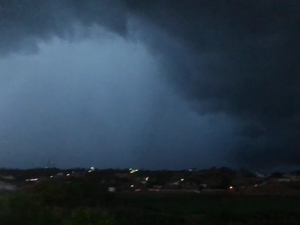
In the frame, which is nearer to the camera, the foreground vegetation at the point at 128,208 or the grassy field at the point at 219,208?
the foreground vegetation at the point at 128,208

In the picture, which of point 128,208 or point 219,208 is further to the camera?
point 219,208

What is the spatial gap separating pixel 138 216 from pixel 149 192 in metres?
30.7

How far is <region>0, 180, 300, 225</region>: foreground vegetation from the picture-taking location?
158ft

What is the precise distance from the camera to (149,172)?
6132 inches

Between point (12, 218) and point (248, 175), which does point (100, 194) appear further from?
point (248, 175)

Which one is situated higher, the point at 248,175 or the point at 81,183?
the point at 248,175

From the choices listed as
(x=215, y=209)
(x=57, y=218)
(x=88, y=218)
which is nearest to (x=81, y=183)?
(x=215, y=209)

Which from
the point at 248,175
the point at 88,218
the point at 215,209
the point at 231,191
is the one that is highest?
the point at 248,175

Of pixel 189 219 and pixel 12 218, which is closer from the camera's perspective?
pixel 12 218

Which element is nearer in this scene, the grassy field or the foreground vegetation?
the foreground vegetation

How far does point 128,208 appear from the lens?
237ft

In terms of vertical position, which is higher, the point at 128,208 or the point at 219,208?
the point at 219,208

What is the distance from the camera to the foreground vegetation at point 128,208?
48031mm

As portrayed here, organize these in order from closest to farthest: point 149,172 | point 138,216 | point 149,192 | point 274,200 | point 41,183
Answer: point 138,216, point 41,183, point 274,200, point 149,192, point 149,172
